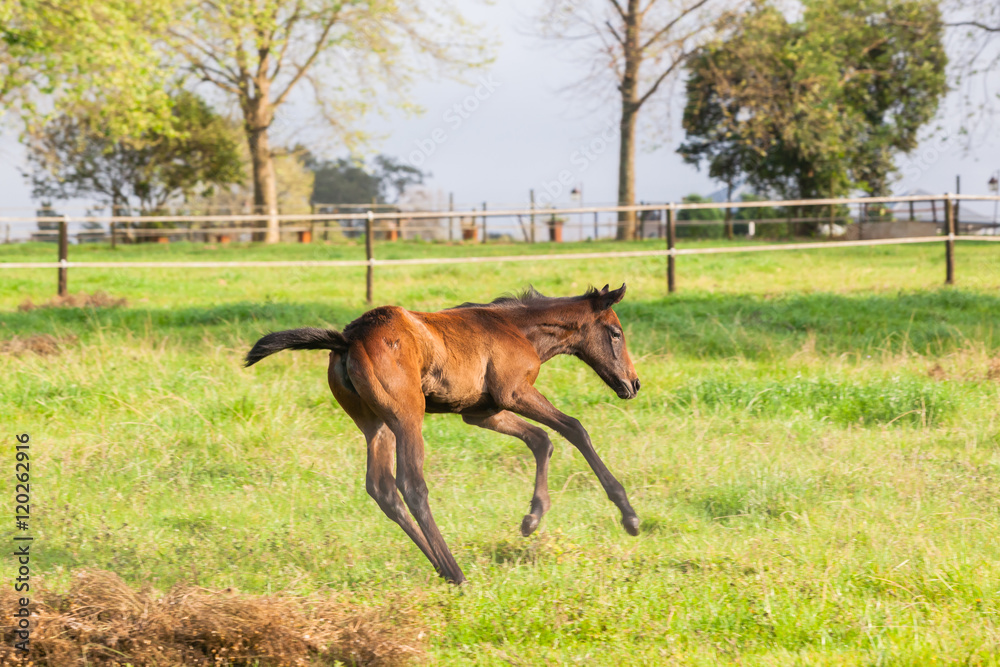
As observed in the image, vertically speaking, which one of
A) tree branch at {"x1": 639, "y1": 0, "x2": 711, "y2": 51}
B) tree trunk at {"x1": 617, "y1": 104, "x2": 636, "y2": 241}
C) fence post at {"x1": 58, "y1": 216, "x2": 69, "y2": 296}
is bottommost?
fence post at {"x1": 58, "y1": 216, "x2": 69, "y2": 296}

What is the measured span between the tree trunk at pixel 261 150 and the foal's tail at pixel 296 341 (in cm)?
2452

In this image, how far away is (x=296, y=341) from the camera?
3291 mm

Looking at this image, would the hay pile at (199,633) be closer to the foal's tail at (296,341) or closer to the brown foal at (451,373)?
the brown foal at (451,373)

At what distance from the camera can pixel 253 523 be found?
4340 millimetres

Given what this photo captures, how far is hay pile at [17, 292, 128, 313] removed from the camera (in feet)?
37.9

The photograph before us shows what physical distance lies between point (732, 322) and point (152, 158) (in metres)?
28.5

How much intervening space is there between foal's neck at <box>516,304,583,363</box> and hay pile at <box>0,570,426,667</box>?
1.47 metres

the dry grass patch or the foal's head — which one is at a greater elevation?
the foal's head

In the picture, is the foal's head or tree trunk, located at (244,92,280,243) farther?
tree trunk, located at (244,92,280,243)

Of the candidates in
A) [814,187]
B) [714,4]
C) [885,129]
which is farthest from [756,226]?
[714,4]

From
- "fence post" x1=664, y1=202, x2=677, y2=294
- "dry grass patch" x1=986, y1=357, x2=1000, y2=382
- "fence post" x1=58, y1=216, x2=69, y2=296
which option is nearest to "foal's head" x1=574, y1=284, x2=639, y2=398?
"dry grass patch" x1=986, y1=357, x2=1000, y2=382

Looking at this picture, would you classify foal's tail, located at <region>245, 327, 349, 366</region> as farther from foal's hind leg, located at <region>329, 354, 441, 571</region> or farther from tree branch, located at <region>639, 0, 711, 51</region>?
tree branch, located at <region>639, 0, 711, 51</region>

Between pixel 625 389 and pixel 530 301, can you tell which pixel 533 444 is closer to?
pixel 625 389

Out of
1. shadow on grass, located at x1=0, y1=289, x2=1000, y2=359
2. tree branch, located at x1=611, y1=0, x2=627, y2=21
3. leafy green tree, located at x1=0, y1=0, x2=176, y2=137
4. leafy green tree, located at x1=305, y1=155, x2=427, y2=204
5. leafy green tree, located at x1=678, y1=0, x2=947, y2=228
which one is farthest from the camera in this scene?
leafy green tree, located at x1=305, y1=155, x2=427, y2=204
